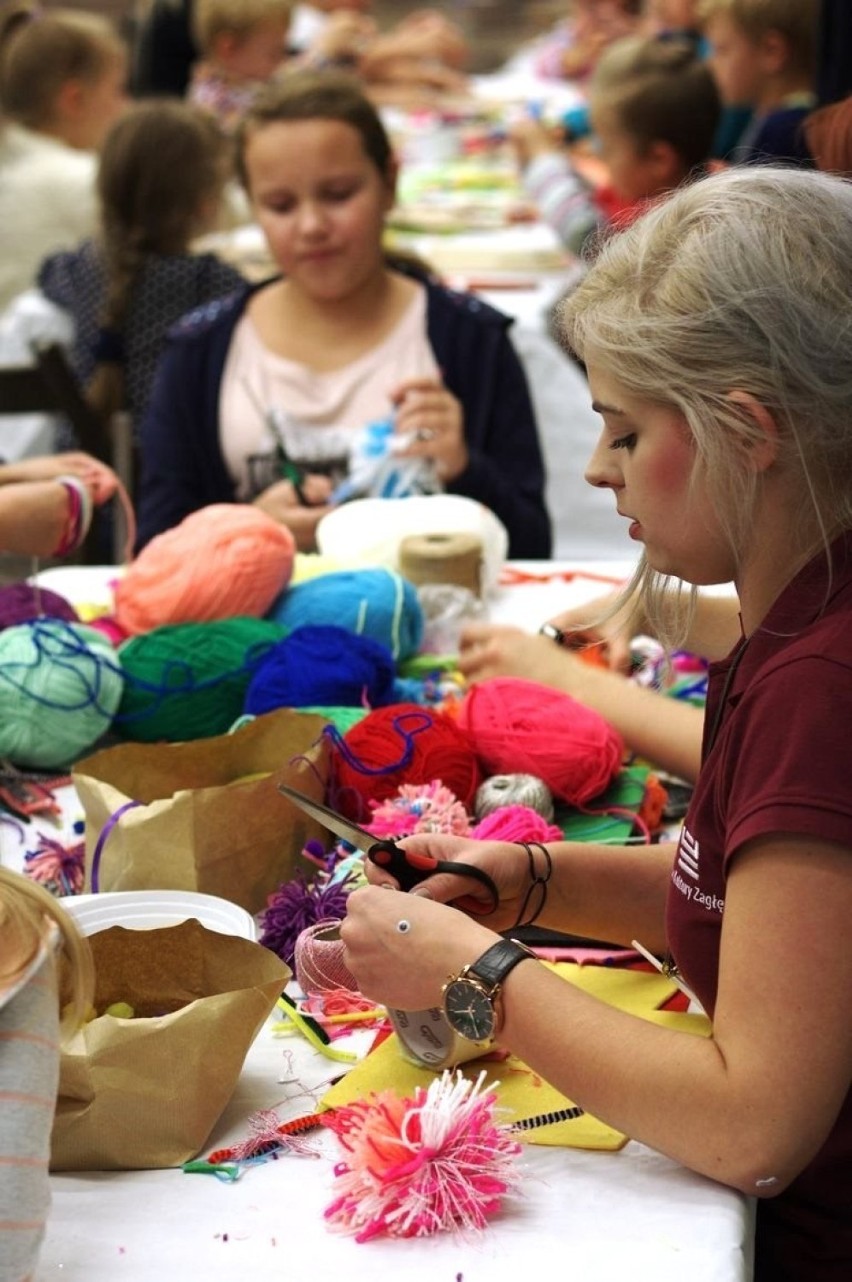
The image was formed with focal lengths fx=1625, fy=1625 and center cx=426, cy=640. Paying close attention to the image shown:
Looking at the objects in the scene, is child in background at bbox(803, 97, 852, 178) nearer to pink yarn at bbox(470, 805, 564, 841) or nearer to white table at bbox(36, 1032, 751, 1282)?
pink yarn at bbox(470, 805, 564, 841)

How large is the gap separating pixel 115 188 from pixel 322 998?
292cm

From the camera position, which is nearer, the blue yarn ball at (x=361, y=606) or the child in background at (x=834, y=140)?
the blue yarn ball at (x=361, y=606)

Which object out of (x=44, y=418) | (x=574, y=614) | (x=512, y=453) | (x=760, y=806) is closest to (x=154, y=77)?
(x=44, y=418)

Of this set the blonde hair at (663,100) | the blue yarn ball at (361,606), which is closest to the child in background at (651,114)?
the blonde hair at (663,100)

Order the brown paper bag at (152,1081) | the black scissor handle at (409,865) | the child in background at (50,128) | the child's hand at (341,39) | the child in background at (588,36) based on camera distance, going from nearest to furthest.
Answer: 1. the brown paper bag at (152,1081)
2. the black scissor handle at (409,865)
3. the child in background at (50,128)
4. the child's hand at (341,39)
5. the child in background at (588,36)

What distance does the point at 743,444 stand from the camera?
106 cm

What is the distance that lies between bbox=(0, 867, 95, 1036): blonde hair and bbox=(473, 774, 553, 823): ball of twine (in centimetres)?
57

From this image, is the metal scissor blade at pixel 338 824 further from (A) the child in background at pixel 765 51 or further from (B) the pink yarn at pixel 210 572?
(A) the child in background at pixel 765 51

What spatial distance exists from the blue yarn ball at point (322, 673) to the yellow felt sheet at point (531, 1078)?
52 centimetres

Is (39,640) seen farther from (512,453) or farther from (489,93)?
(489,93)

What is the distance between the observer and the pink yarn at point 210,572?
6.25 feet

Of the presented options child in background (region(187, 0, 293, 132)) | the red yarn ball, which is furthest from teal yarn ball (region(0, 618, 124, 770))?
child in background (region(187, 0, 293, 132))

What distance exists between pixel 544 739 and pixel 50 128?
4232mm

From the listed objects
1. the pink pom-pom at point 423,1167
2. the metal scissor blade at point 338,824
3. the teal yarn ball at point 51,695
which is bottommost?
the teal yarn ball at point 51,695
